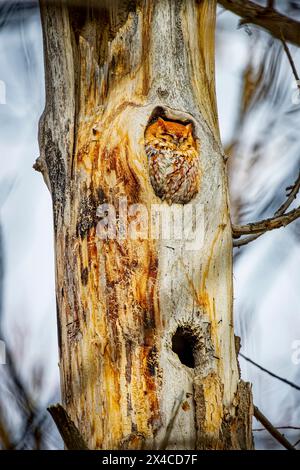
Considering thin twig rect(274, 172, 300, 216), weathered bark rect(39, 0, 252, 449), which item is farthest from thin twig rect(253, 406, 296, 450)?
thin twig rect(274, 172, 300, 216)

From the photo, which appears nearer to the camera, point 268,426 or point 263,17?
point 268,426

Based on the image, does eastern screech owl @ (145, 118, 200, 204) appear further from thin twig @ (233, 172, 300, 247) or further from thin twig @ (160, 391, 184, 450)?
thin twig @ (160, 391, 184, 450)

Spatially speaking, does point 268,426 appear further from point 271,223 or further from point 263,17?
point 263,17

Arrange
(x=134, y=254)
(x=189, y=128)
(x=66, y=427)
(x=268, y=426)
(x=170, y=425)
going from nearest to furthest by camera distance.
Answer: (x=66, y=427) < (x=170, y=425) < (x=134, y=254) < (x=189, y=128) < (x=268, y=426)

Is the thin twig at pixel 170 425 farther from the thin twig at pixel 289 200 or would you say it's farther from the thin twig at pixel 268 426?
the thin twig at pixel 289 200

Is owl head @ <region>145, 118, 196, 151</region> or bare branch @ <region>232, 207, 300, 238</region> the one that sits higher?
owl head @ <region>145, 118, 196, 151</region>

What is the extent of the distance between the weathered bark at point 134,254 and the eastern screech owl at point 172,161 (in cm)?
3

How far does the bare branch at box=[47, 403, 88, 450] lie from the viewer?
170 centimetres

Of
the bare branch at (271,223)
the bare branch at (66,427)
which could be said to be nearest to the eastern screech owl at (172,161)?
the bare branch at (271,223)

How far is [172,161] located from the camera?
2.11m

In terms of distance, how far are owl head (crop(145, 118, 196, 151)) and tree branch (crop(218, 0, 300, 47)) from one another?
1.07 m

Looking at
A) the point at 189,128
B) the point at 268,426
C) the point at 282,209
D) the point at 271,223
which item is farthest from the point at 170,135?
the point at 268,426

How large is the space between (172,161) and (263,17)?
126 cm

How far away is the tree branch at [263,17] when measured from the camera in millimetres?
3078
